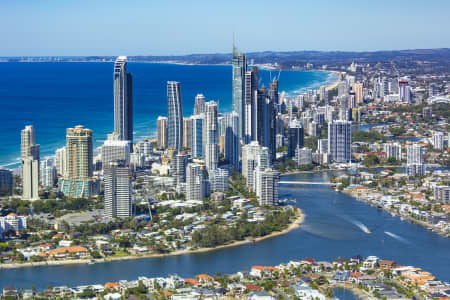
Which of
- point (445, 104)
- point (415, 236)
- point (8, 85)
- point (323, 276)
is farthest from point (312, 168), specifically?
point (8, 85)

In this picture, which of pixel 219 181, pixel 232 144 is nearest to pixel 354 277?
pixel 219 181

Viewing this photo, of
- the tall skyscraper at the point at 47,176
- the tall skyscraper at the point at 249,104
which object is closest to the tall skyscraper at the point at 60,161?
the tall skyscraper at the point at 47,176

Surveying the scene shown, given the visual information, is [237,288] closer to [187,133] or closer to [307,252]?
[307,252]

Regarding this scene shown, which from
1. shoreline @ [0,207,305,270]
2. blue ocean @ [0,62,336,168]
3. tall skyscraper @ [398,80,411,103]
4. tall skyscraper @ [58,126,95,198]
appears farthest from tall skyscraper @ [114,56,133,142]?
tall skyscraper @ [398,80,411,103]

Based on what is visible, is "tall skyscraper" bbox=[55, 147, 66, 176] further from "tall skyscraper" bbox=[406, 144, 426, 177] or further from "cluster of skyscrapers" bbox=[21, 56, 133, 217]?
"tall skyscraper" bbox=[406, 144, 426, 177]

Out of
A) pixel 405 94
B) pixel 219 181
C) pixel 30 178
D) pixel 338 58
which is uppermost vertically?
pixel 338 58

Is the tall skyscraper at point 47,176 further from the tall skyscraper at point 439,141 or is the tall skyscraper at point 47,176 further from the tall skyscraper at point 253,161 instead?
the tall skyscraper at point 439,141

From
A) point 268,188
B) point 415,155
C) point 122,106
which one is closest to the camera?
point 268,188
